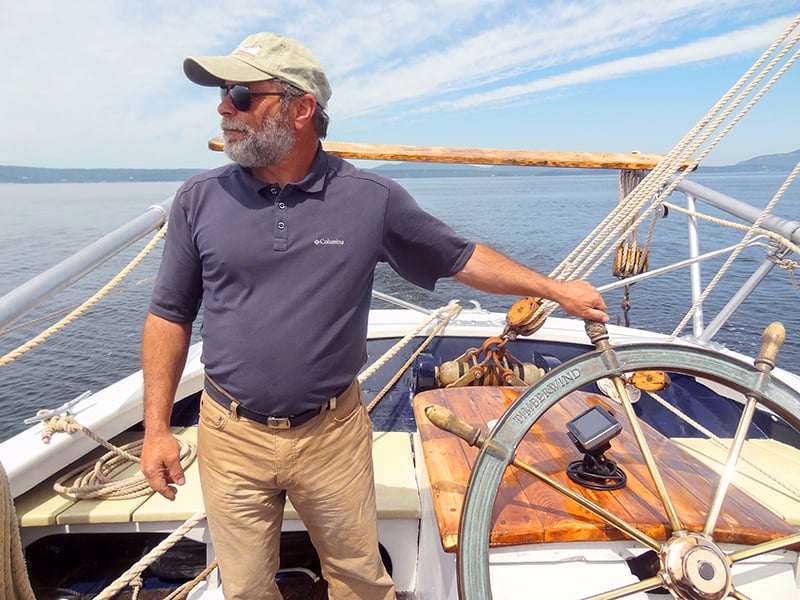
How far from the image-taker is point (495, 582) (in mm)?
1254

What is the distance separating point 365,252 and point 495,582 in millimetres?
832

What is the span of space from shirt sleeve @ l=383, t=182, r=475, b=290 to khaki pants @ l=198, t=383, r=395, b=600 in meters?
0.38

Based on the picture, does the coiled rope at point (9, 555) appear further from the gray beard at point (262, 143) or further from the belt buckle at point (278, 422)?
the gray beard at point (262, 143)

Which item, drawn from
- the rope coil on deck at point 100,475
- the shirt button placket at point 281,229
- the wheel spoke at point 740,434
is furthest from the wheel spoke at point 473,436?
the rope coil on deck at point 100,475

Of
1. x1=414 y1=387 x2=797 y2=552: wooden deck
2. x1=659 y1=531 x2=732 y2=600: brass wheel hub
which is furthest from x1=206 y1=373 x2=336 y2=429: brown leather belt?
x1=659 y1=531 x2=732 y2=600: brass wheel hub

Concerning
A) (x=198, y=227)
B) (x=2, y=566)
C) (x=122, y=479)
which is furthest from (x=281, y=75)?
(x=122, y=479)

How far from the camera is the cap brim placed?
1.30 metres

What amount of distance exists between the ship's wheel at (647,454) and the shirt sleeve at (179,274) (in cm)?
84

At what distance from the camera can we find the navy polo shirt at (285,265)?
134cm

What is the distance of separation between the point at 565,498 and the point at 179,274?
112cm

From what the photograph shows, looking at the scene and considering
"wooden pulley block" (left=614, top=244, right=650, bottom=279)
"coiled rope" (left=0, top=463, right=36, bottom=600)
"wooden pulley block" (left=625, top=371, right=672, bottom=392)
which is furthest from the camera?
"wooden pulley block" (left=614, top=244, right=650, bottom=279)

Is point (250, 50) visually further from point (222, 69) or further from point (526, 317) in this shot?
point (526, 317)

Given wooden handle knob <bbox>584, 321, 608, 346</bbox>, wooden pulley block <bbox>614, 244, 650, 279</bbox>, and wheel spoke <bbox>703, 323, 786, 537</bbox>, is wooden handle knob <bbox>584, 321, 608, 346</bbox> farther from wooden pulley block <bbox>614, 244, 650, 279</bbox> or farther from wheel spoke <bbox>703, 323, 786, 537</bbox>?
wooden pulley block <bbox>614, 244, 650, 279</bbox>

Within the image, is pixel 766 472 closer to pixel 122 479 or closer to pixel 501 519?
pixel 501 519
